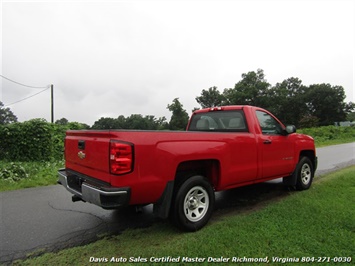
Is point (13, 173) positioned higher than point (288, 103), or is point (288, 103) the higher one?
point (288, 103)

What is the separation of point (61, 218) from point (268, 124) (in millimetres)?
4158

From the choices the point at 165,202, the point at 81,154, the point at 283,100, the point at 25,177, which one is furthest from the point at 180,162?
the point at 283,100

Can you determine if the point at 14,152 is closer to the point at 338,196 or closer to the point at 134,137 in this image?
the point at 134,137

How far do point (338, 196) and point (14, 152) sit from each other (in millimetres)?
11107

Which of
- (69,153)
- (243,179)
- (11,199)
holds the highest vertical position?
(69,153)

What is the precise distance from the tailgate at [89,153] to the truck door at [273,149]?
2744 mm

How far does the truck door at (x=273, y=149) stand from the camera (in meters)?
4.70

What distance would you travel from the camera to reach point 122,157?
2961 millimetres

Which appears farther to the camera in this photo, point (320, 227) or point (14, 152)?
point (14, 152)

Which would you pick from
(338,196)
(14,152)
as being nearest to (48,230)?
(338,196)

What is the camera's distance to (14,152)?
10391 mm

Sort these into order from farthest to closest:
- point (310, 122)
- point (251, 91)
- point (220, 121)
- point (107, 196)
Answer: point (251, 91), point (310, 122), point (220, 121), point (107, 196)

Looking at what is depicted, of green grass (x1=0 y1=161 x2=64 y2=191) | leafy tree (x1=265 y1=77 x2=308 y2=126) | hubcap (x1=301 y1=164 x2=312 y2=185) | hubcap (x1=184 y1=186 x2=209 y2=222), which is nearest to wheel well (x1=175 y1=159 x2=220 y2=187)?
hubcap (x1=184 y1=186 x2=209 y2=222)

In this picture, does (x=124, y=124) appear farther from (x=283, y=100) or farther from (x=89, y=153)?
(x=283, y=100)
